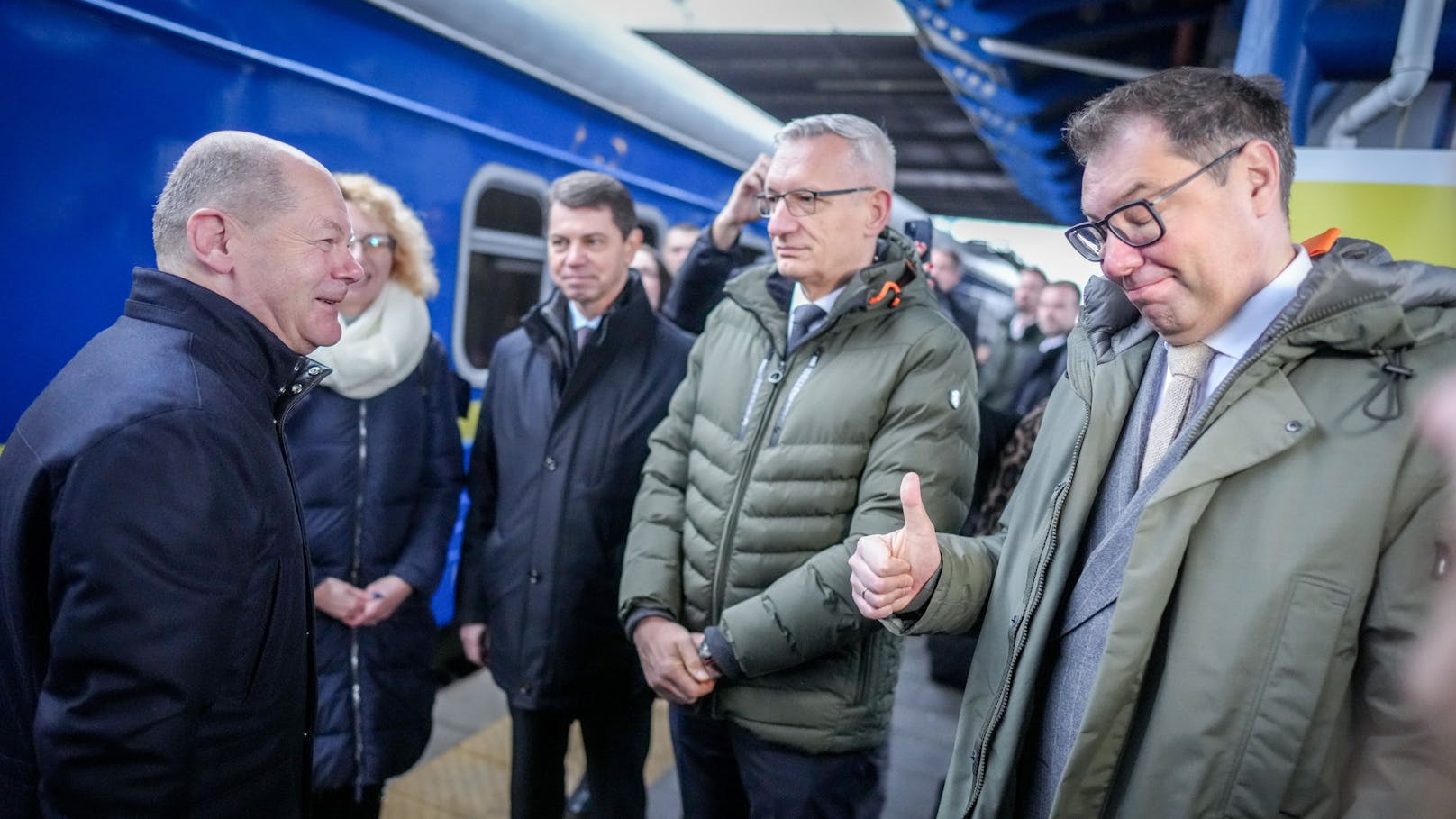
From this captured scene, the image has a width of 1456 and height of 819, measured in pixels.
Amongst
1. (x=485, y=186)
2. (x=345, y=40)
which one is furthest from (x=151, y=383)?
(x=485, y=186)

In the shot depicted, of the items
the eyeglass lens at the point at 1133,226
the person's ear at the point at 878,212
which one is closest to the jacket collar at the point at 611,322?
the person's ear at the point at 878,212

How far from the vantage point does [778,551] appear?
76.7 inches

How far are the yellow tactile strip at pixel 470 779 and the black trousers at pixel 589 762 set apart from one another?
1.69ft

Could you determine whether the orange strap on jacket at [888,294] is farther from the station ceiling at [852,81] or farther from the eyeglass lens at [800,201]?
the station ceiling at [852,81]

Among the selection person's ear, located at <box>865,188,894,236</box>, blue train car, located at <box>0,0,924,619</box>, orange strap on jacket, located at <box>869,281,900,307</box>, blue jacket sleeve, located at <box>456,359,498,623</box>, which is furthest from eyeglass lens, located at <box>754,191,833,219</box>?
blue train car, located at <box>0,0,924,619</box>

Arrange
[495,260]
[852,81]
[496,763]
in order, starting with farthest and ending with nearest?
1. [852,81]
2. [495,260]
3. [496,763]

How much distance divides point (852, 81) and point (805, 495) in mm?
A: 9398

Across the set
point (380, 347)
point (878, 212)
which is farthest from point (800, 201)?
point (380, 347)

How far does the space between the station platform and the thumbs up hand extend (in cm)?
182

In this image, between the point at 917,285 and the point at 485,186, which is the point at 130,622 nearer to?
the point at 917,285

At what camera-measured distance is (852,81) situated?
10.3 m

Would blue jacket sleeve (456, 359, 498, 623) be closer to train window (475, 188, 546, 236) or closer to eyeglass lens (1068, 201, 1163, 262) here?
train window (475, 188, 546, 236)

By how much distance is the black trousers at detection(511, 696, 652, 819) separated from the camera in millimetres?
2420

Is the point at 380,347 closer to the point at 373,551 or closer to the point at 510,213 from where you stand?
the point at 373,551
